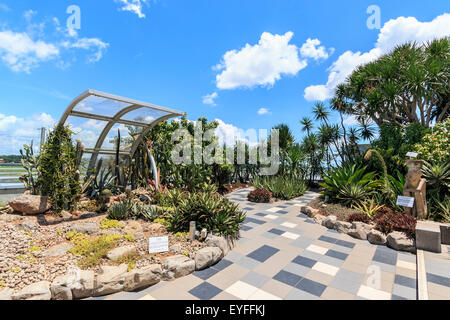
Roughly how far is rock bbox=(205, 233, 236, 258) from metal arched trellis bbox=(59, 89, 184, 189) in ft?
11.8

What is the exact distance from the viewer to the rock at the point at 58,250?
9.59ft

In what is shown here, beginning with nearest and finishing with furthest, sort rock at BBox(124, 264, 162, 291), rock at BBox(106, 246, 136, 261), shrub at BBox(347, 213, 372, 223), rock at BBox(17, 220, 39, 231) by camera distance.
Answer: rock at BBox(124, 264, 162, 291), rock at BBox(106, 246, 136, 261), rock at BBox(17, 220, 39, 231), shrub at BBox(347, 213, 372, 223)

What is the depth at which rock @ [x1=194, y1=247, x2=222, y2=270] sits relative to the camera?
9.67ft

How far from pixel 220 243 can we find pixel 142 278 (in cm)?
132

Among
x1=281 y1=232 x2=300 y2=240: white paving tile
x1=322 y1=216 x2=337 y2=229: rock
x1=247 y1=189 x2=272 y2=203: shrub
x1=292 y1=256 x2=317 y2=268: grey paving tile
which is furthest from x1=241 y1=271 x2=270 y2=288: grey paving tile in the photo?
x1=247 y1=189 x2=272 y2=203: shrub

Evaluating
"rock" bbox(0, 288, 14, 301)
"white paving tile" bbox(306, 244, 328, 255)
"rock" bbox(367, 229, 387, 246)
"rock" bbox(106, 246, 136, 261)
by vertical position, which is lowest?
"white paving tile" bbox(306, 244, 328, 255)

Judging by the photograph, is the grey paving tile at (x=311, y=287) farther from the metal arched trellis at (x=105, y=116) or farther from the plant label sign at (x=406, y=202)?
the metal arched trellis at (x=105, y=116)

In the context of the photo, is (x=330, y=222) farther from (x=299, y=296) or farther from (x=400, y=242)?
(x=299, y=296)

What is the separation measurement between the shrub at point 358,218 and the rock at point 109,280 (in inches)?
198

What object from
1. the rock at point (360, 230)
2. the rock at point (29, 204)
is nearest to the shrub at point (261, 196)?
the rock at point (360, 230)

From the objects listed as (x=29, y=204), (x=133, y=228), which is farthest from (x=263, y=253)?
(x=29, y=204)

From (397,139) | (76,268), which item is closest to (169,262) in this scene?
(76,268)

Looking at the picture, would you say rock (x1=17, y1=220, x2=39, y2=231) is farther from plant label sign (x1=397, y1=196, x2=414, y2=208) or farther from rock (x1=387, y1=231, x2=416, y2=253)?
plant label sign (x1=397, y1=196, x2=414, y2=208)

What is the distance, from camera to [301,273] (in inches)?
114
